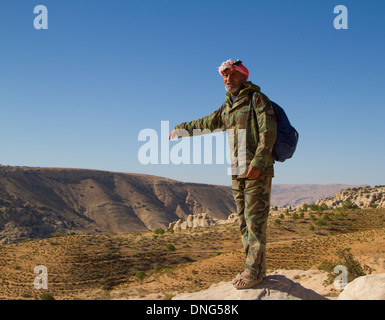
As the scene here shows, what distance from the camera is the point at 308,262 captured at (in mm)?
17938

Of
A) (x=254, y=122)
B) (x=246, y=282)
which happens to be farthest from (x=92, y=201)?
(x=254, y=122)

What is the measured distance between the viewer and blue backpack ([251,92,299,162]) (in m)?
4.87

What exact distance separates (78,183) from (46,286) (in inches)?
3432

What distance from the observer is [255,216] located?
486cm

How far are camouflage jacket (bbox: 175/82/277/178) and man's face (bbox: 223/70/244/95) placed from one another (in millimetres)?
133

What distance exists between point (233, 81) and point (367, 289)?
158 inches

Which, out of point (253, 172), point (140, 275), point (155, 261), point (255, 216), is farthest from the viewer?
point (155, 261)

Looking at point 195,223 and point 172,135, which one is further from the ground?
point 172,135

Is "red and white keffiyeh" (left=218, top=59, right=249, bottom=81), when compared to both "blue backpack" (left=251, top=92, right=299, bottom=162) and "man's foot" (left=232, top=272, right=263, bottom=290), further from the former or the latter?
"man's foot" (left=232, top=272, right=263, bottom=290)

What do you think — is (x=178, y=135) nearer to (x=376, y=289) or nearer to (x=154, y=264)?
(x=376, y=289)

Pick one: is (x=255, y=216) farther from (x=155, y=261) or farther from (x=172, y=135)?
(x=155, y=261)

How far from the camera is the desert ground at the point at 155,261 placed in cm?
1512

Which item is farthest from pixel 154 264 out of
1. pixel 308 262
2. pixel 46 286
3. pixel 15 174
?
pixel 15 174

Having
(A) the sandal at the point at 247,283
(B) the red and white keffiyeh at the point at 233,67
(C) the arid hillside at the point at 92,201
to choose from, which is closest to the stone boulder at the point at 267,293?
(A) the sandal at the point at 247,283
